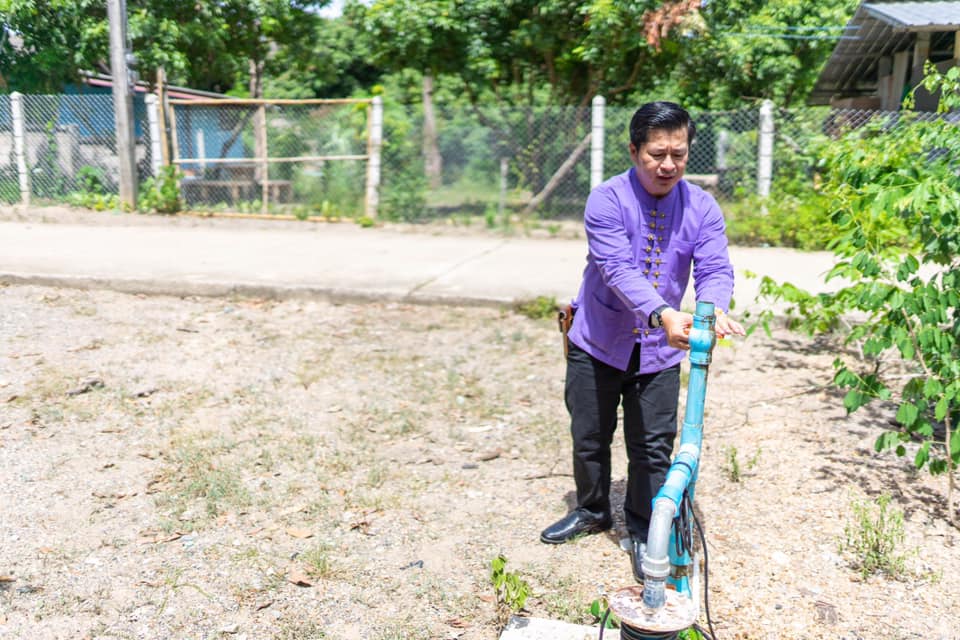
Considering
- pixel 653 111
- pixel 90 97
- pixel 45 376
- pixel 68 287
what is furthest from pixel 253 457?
pixel 90 97

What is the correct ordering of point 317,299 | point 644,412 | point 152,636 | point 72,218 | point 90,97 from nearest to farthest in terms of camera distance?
point 152,636, point 644,412, point 317,299, point 72,218, point 90,97

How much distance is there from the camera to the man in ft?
9.71

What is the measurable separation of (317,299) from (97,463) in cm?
335

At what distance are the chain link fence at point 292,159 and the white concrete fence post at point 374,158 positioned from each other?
192mm

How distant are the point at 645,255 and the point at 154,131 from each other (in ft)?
39.5

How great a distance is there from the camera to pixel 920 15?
33.3 ft

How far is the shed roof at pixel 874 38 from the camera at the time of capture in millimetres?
10062

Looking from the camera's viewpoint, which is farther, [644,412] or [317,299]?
[317,299]

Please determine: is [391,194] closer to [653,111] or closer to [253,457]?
[253,457]

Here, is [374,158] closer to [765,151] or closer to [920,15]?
[765,151]

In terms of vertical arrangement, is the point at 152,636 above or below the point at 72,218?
below

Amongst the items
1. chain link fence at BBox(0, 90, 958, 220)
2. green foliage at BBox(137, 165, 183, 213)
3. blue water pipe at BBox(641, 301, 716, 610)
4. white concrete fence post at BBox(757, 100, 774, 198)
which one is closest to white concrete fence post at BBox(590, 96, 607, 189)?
chain link fence at BBox(0, 90, 958, 220)

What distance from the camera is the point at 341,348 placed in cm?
611

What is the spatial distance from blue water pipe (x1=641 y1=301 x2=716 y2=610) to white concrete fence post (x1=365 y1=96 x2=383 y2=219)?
10.6 meters
